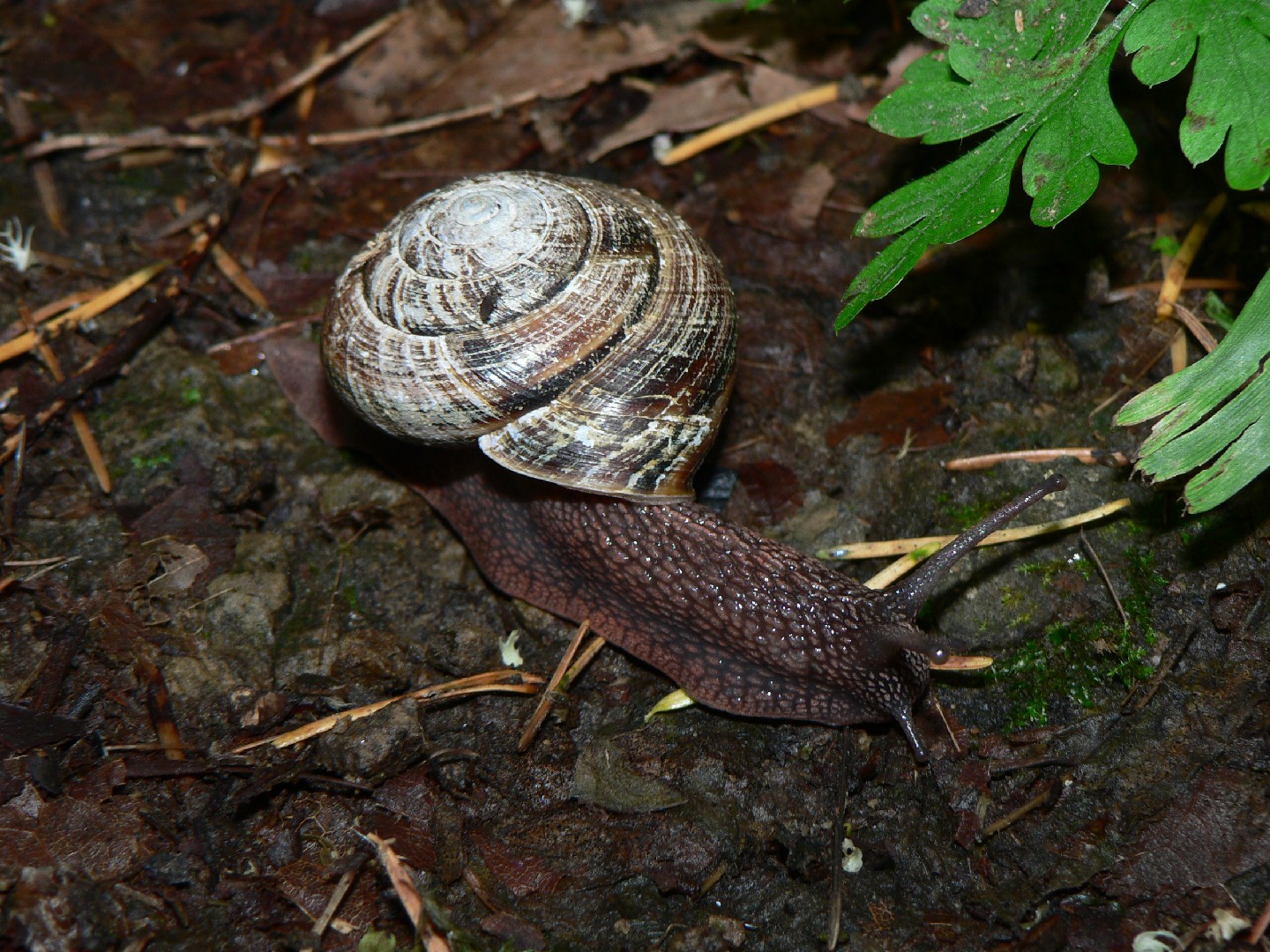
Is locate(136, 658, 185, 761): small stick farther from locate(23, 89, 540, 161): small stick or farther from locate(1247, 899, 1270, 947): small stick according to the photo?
locate(1247, 899, 1270, 947): small stick

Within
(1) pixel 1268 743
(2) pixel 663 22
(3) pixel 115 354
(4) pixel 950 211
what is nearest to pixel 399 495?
(3) pixel 115 354

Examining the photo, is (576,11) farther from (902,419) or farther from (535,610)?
(535,610)

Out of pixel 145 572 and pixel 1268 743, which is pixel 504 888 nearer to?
pixel 145 572

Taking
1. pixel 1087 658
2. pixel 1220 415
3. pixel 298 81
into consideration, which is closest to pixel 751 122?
pixel 298 81

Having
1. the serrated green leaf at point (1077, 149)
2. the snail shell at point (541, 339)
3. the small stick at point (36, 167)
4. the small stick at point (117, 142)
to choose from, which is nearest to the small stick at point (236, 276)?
the small stick at point (117, 142)

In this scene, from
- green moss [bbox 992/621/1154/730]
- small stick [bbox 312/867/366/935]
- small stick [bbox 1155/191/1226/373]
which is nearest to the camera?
small stick [bbox 312/867/366/935]

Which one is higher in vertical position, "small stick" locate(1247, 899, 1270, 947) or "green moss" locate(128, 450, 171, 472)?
"green moss" locate(128, 450, 171, 472)

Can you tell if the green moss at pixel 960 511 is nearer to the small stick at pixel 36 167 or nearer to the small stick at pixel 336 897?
the small stick at pixel 336 897

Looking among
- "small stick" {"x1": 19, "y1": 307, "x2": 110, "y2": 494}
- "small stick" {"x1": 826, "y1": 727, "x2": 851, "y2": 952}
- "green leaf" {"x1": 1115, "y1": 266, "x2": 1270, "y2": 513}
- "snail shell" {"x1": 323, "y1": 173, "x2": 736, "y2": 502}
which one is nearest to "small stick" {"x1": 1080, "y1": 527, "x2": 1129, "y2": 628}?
"green leaf" {"x1": 1115, "y1": 266, "x2": 1270, "y2": 513}
